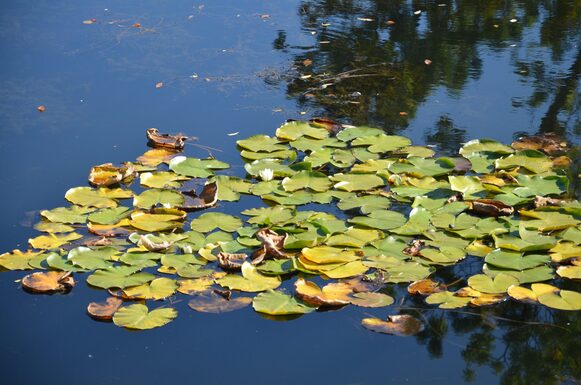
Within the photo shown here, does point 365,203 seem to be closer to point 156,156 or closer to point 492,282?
point 492,282

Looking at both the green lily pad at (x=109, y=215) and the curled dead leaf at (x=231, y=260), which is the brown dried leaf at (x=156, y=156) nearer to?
the green lily pad at (x=109, y=215)

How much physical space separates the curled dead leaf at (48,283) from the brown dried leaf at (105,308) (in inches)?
5.9

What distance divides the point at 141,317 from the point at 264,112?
5.57 feet

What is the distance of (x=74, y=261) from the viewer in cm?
297

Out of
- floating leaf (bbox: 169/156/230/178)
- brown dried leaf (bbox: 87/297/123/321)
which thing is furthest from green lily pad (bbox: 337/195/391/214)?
brown dried leaf (bbox: 87/297/123/321)

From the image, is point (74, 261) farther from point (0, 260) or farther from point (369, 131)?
point (369, 131)

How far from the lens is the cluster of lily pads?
2830 mm

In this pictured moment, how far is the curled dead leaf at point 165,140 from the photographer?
151 inches

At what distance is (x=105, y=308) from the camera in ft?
9.12

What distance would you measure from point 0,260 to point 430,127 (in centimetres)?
201

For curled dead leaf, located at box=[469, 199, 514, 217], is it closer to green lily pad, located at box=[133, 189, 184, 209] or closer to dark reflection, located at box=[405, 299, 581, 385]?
dark reflection, located at box=[405, 299, 581, 385]

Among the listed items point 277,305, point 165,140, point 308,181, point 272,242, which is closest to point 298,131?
point 308,181

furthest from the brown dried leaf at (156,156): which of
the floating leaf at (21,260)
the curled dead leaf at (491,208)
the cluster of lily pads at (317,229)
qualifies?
the curled dead leaf at (491,208)

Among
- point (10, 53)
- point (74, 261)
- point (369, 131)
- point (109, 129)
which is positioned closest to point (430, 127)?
point (369, 131)
